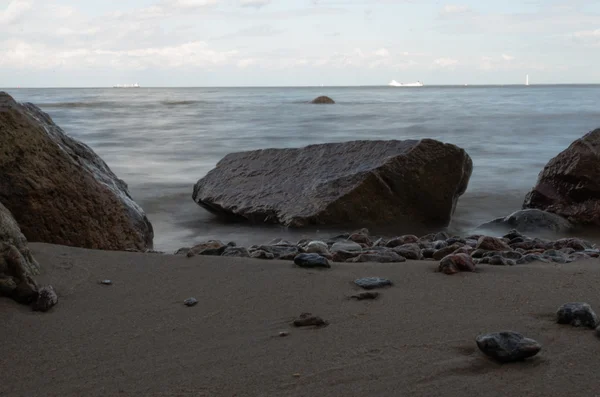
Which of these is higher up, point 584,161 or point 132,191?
point 584,161

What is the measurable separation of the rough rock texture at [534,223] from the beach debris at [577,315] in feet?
10.9

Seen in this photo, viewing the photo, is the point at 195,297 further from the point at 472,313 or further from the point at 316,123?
the point at 316,123

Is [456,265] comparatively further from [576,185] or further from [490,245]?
[576,185]

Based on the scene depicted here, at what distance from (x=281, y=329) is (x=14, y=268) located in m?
0.99

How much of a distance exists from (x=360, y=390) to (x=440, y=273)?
3.85ft

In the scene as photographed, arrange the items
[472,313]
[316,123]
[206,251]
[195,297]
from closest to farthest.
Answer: [472,313], [195,297], [206,251], [316,123]

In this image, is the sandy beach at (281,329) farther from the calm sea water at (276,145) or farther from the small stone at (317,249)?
the calm sea water at (276,145)

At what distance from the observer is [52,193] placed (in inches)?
140

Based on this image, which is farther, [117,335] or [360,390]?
[117,335]

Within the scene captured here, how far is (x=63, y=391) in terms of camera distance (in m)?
1.70

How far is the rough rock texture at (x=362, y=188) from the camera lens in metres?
5.25

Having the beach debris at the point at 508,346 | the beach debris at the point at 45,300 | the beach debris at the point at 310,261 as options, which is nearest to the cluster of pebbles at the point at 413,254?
the beach debris at the point at 310,261

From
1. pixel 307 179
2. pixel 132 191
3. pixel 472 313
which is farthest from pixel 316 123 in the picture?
pixel 472 313

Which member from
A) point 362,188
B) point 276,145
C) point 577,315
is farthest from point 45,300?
point 276,145
